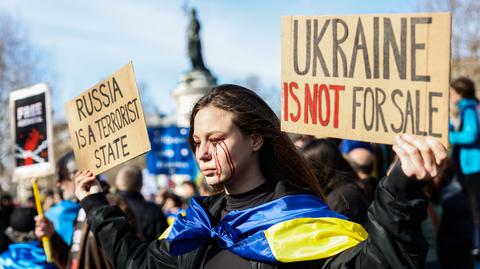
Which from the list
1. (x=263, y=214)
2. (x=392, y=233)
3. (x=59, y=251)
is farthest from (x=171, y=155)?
(x=392, y=233)

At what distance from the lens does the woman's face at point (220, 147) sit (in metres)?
2.54

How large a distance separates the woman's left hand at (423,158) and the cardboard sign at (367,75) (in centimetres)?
8

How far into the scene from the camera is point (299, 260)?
2.27 meters

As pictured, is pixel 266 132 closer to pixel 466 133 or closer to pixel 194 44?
pixel 466 133

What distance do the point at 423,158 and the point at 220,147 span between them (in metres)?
0.92

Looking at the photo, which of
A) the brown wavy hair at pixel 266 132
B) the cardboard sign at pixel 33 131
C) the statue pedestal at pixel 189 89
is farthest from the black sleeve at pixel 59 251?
the statue pedestal at pixel 189 89

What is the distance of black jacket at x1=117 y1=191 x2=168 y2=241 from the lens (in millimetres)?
6113

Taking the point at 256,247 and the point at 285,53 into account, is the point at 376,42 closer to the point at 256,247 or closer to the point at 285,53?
the point at 285,53

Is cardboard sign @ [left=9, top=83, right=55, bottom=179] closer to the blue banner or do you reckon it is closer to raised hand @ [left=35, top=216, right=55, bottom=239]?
raised hand @ [left=35, top=216, right=55, bottom=239]

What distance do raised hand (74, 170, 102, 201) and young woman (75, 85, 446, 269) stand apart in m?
0.25

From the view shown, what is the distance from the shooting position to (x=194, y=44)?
2580cm

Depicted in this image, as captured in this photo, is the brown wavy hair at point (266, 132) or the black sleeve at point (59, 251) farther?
the black sleeve at point (59, 251)

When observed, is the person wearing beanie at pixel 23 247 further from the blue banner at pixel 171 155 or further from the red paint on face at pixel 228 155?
the blue banner at pixel 171 155

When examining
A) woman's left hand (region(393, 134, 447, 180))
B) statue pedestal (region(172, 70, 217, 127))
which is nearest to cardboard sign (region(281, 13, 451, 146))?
woman's left hand (region(393, 134, 447, 180))
